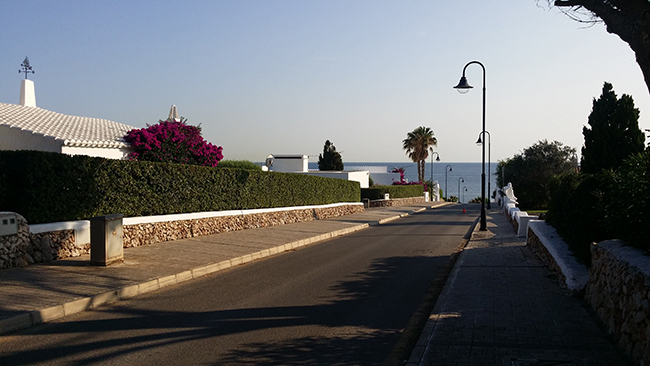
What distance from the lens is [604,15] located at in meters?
7.18

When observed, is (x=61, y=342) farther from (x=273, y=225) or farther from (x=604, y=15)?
(x=273, y=225)

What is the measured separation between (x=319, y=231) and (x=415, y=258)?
25.6ft

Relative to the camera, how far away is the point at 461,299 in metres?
8.49

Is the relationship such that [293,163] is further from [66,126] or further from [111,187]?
[111,187]

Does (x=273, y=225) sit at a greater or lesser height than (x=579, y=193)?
lesser

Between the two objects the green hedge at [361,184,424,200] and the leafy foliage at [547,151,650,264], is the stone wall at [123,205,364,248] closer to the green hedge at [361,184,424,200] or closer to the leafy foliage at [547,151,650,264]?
the leafy foliage at [547,151,650,264]

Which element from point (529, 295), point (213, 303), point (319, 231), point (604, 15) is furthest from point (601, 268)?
point (319, 231)

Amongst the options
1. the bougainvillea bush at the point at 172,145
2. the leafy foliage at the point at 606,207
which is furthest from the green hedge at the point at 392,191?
the leafy foliage at the point at 606,207

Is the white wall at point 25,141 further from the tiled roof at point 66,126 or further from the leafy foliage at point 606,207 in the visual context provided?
the leafy foliage at point 606,207

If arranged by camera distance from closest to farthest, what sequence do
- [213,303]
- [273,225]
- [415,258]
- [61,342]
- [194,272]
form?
[61,342]
[213,303]
[194,272]
[415,258]
[273,225]

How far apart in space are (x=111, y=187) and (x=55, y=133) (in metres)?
9.52

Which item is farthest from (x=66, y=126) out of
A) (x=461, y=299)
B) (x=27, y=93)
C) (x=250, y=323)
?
(x=461, y=299)

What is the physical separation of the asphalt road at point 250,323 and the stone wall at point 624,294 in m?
2.57

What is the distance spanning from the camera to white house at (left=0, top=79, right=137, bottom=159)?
20.3m
